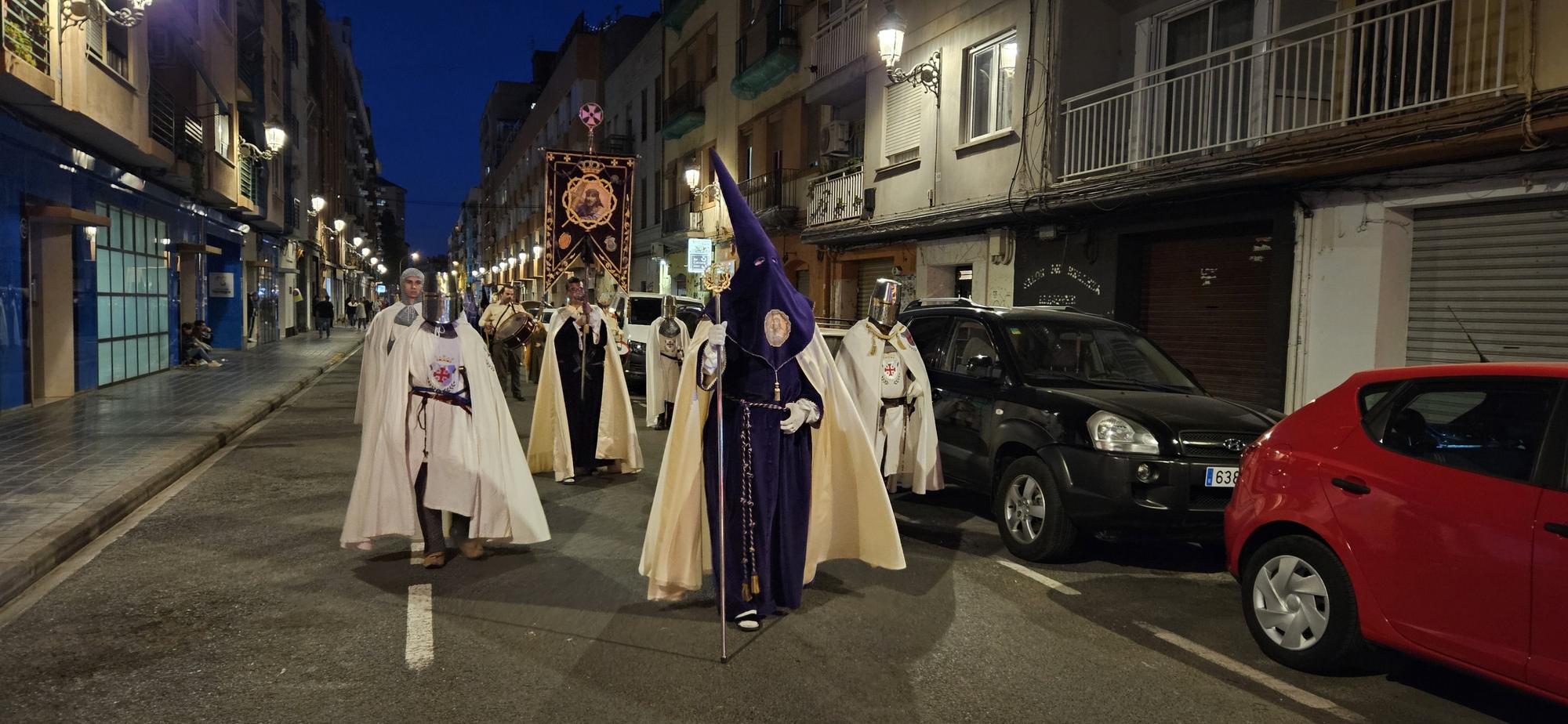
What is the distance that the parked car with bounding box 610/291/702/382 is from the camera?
56.9ft

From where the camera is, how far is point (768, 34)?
908 inches

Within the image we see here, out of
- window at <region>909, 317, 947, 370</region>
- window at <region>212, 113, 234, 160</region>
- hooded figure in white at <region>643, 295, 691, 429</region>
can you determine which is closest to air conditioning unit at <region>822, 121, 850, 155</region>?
hooded figure in white at <region>643, 295, 691, 429</region>

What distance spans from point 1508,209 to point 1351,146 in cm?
138

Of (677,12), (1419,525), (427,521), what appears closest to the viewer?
(1419,525)

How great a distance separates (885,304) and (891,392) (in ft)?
2.30

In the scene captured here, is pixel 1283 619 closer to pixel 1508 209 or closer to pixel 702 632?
pixel 702 632

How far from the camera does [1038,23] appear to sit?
14.0 meters

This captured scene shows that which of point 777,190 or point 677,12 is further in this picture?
point 677,12

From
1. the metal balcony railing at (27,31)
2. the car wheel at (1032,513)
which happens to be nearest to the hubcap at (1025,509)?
the car wheel at (1032,513)

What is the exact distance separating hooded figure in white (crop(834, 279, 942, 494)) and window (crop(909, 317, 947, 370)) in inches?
28.2

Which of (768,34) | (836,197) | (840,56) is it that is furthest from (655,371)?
(768,34)

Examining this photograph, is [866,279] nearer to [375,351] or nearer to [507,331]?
[507,331]

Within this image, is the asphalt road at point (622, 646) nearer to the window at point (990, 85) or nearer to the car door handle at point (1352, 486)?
the car door handle at point (1352, 486)

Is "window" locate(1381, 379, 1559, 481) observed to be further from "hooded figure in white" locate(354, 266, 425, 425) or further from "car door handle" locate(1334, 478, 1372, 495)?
"hooded figure in white" locate(354, 266, 425, 425)
